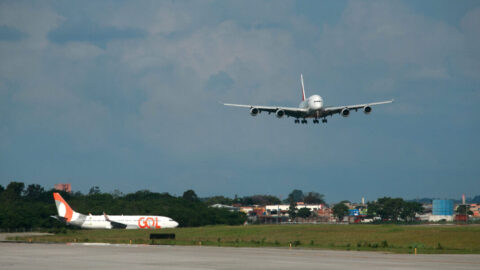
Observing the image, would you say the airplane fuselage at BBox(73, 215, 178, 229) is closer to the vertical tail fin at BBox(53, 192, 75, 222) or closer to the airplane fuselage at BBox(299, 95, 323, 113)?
the vertical tail fin at BBox(53, 192, 75, 222)

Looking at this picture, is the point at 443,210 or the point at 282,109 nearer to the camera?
the point at 282,109

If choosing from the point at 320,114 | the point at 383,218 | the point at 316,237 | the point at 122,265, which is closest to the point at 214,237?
the point at 316,237

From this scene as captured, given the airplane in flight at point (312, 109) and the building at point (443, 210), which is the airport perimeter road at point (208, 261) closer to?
the airplane in flight at point (312, 109)

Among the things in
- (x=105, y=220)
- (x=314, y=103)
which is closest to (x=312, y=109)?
(x=314, y=103)

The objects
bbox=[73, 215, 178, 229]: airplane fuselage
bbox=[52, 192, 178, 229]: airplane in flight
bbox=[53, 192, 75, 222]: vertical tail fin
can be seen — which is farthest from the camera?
bbox=[53, 192, 75, 222]: vertical tail fin

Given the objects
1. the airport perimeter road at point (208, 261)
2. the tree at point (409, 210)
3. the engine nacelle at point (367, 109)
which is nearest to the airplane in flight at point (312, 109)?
the engine nacelle at point (367, 109)

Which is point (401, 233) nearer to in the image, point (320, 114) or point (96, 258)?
point (320, 114)

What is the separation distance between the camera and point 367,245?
65.8 metres

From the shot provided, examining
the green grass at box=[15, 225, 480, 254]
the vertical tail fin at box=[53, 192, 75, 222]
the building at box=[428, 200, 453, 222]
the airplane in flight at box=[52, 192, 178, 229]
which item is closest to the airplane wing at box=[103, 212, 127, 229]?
the airplane in flight at box=[52, 192, 178, 229]

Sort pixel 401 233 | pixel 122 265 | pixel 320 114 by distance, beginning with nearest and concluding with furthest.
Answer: pixel 122 265 < pixel 401 233 < pixel 320 114

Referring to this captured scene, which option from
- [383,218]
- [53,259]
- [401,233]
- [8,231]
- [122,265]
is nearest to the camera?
[122,265]

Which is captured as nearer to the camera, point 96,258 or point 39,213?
point 96,258

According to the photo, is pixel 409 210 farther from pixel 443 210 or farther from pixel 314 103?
pixel 314 103

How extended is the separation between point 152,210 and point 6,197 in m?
70.5
